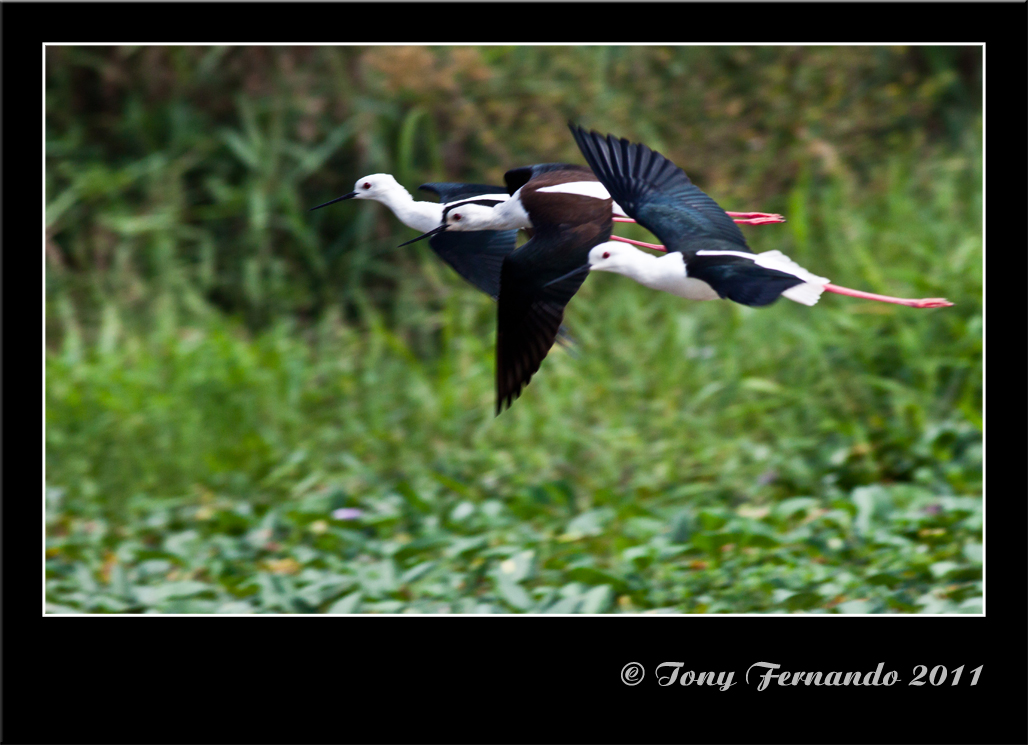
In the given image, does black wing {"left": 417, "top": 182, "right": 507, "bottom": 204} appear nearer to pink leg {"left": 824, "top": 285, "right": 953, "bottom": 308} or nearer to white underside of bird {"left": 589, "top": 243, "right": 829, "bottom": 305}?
white underside of bird {"left": 589, "top": 243, "right": 829, "bottom": 305}

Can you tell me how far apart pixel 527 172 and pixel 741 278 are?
40 centimetres

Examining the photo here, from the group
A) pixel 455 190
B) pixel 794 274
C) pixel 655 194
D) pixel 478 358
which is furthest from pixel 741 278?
pixel 478 358

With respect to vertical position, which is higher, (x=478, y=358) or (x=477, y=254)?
(x=477, y=254)

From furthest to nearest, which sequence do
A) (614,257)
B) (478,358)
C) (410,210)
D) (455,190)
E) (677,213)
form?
(478,358) → (455,190) → (410,210) → (677,213) → (614,257)

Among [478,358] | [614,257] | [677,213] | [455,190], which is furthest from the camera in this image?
[478,358]

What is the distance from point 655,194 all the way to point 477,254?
407mm

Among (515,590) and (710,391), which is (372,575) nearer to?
(515,590)

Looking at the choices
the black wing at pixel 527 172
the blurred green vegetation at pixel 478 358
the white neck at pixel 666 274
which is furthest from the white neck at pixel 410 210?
the blurred green vegetation at pixel 478 358

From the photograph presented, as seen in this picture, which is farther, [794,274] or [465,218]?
[465,218]

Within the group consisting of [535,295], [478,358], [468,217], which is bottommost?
[478,358]

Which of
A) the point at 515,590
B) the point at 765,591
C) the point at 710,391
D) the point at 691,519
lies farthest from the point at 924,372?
the point at 515,590

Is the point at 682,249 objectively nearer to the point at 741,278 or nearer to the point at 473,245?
the point at 741,278

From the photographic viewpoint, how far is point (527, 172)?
1.71 metres

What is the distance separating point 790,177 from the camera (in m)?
5.46
